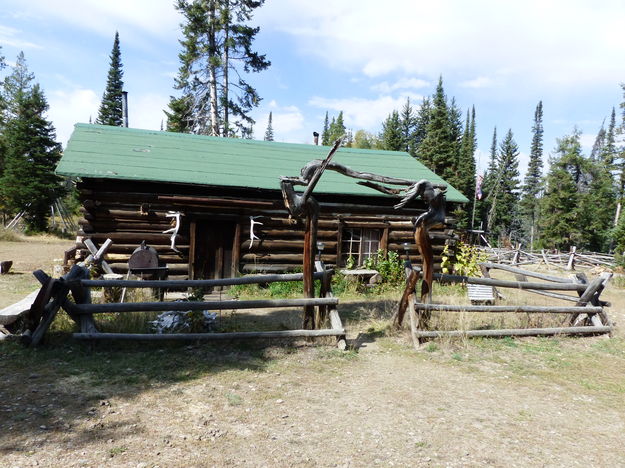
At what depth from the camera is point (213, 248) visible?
11102mm

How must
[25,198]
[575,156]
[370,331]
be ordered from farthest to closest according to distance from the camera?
[575,156], [25,198], [370,331]

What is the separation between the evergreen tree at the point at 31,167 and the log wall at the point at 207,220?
772 inches

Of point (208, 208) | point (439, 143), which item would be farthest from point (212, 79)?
point (439, 143)

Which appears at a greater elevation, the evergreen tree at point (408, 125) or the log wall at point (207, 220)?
the evergreen tree at point (408, 125)

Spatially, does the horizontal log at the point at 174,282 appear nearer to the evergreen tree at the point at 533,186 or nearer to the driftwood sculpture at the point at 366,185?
the driftwood sculpture at the point at 366,185

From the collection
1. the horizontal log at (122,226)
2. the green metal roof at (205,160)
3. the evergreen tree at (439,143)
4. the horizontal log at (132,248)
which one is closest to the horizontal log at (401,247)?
the green metal roof at (205,160)

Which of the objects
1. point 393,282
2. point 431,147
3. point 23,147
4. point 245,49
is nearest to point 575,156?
point 431,147

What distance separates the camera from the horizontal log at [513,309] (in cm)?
658

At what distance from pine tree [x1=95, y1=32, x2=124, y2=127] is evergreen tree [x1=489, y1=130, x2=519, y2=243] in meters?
46.9

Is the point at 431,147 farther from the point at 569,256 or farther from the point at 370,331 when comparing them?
the point at 370,331

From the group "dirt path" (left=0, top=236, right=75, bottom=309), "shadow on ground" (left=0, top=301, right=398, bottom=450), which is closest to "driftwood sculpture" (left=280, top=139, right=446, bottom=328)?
"shadow on ground" (left=0, top=301, right=398, bottom=450)

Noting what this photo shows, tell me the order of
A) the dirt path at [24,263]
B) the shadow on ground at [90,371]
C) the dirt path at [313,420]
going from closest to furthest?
the dirt path at [313,420], the shadow on ground at [90,371], the dirt path at [24,263]

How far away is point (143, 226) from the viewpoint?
34.8 feet

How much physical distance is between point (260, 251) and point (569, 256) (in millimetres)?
21012
